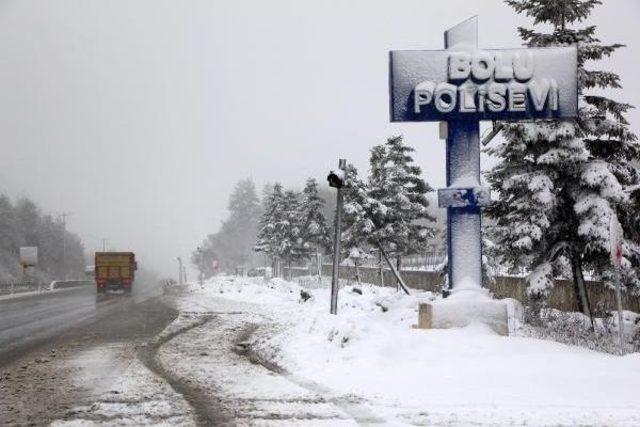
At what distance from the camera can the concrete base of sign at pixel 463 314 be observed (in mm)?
12016

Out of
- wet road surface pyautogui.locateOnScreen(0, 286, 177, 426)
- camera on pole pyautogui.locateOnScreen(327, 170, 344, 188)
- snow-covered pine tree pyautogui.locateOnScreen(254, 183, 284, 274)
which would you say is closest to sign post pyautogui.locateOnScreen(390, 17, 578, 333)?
camera on pole pyautogui.locateOnScreen(327, 170, 344, 188)

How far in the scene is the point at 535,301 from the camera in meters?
17.0

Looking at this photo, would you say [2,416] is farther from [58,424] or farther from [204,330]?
[204,330]

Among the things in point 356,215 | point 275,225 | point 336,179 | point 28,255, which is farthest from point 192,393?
point 28,255

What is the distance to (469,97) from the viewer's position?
42.8ft

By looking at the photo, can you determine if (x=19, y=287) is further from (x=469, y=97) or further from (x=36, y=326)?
(x=469, y=97)

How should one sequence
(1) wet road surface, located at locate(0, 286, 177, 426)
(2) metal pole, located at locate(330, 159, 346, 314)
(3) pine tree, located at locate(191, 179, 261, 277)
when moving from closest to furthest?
(1) wet road surface, located at locate(0, 286, 177, 426)
(2) metal pole, located at locate(330, 159, 346, 314)
(3) pine tree, located at locate(191, 179, 261, 277)

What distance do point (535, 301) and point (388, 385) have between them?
9746 millimetres

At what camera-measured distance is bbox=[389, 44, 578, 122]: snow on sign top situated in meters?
13.1

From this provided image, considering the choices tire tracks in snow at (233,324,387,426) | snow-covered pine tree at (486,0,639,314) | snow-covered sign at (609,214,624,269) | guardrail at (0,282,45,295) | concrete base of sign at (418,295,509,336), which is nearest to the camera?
tire tracks in snow at (233,324,387,426)

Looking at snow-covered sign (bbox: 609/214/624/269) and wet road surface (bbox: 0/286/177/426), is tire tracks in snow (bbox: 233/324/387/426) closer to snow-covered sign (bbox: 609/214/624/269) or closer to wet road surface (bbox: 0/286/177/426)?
wet road surface (bbox: 0/286/177/426)

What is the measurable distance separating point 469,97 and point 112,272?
118 ft

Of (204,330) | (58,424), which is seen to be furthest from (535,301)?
(58,424)

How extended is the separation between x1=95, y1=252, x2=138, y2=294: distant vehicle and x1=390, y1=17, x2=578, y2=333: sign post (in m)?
34.5
